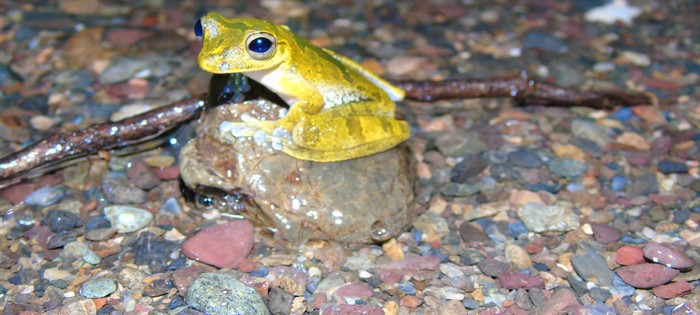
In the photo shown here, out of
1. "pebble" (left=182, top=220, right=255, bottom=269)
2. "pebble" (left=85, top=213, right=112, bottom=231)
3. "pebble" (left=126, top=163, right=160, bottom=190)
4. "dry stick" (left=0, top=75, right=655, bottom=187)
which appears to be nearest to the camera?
"pebble" (left=182, top=220, right=255, bottom=269)

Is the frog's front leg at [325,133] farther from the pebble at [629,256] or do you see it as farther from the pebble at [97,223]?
the pebble at [629,256]

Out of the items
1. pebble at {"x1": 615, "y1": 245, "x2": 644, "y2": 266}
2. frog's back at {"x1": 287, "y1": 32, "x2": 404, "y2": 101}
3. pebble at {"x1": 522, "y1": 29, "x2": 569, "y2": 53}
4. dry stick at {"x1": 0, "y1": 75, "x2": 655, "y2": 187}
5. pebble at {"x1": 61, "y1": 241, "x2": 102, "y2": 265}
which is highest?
frog's back at {"x1": 287, "y1": 32, "x2": 404, "y2": 101}

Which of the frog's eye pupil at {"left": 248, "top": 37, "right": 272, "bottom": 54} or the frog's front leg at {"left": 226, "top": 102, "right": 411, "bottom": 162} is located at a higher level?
the frog's eye pupil at {"left": 248, "top": 37, "right": 272, "bottom": 54}

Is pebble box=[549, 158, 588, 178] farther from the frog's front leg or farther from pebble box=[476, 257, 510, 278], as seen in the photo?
the frog's front leg

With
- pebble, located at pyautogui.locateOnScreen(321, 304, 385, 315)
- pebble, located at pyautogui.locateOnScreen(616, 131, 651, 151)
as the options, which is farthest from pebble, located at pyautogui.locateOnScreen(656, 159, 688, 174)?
pebble, located at pyautogui.locateOnScreen(321, 304, 385, 315)

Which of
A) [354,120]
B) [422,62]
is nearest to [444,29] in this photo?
[422,62]

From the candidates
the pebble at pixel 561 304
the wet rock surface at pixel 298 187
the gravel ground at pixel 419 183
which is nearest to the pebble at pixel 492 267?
the gravel ground at pixel 419 183

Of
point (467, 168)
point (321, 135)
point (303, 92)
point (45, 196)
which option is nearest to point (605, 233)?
point (467, 168)
